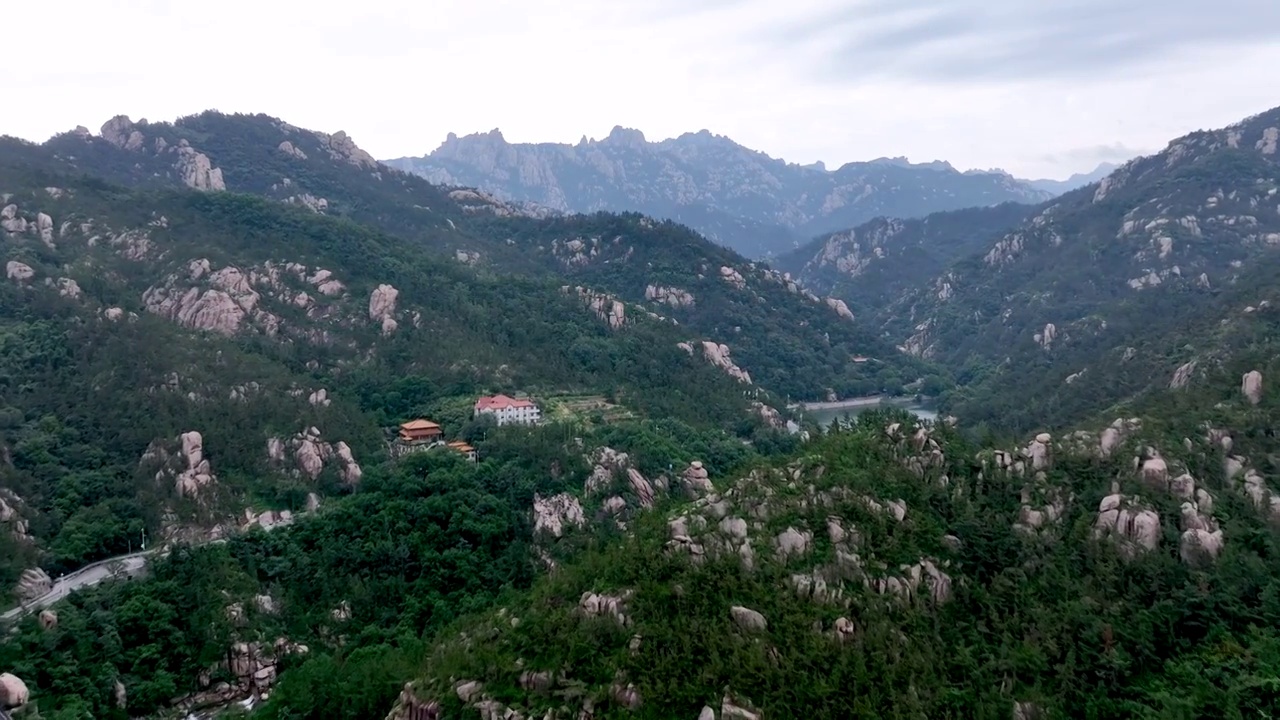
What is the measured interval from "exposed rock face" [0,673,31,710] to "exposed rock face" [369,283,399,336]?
3701 cm

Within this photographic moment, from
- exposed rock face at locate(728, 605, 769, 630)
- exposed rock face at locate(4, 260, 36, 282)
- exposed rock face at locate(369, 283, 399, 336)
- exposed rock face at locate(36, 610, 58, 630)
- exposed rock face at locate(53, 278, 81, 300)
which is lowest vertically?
exposed rock face at locate(36, 610, 58, 630)

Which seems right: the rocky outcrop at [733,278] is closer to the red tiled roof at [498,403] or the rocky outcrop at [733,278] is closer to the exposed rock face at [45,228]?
the red tiled roof at [498,403]

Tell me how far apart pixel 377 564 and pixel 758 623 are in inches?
796

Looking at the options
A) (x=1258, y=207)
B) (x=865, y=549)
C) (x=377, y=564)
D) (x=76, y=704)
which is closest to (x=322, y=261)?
(x=377, y=564)

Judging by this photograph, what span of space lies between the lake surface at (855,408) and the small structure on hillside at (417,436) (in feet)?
116

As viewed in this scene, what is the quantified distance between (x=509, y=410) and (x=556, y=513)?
510 inches

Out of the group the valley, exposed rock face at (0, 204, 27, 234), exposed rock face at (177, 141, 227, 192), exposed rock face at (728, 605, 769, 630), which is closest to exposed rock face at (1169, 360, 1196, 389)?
the valley

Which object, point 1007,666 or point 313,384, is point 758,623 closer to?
point 1007,666

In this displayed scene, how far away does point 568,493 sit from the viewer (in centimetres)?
4100

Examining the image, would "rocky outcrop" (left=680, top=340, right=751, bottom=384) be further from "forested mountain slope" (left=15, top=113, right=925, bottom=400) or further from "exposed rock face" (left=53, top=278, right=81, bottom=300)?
"exposed rock face" (left=53, top=278, right=81, bottom=300)

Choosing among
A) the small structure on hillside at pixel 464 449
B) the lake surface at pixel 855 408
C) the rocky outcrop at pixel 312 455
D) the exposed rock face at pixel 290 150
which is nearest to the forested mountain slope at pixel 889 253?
the lake surface at pixel 855 408

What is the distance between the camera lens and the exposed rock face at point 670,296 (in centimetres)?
9481

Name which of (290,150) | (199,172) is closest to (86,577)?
(199,172)

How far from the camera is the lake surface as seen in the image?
75000mm
